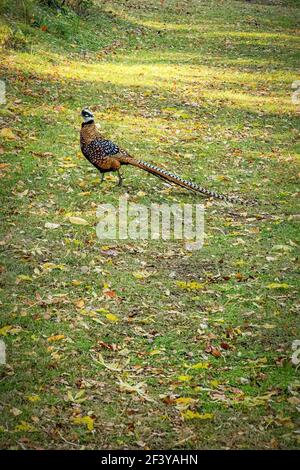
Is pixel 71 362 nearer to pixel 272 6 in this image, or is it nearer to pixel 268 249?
pixel 268 249

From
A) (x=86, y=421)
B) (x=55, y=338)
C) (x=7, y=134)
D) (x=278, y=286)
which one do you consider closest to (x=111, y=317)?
(x=55, y=338)

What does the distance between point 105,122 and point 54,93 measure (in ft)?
5.69

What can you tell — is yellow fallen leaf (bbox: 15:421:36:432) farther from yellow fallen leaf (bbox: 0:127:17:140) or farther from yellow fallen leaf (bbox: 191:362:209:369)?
yellow fallen leaf (bbox: 0:127:17:140)

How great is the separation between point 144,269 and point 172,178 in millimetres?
2178

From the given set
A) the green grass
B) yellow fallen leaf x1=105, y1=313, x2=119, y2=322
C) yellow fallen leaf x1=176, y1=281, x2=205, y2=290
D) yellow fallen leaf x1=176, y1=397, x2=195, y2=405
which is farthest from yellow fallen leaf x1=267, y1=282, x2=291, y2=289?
yellow fallen leaf x1=176, y1=397, x2=195, y2=405

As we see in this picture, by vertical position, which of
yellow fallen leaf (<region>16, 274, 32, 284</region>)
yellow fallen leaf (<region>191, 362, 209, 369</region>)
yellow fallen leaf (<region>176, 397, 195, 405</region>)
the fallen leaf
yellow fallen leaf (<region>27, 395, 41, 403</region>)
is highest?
yellow fallen leaf (<region>16, 274, 32, 284</region>)

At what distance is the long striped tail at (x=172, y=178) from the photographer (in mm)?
9258

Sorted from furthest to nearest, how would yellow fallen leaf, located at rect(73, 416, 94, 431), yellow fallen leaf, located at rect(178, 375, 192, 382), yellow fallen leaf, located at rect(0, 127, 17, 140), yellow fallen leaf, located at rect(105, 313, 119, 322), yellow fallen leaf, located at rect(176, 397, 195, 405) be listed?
yellow fallen leaf, located at rect(0, 127, 17, 140) < yellow fallen leaf, located at rect(105, 313, 119, 322) < yellow fallen leaf, located at rect(178, 375, 192, 382) < yellow fallen leaf, located at rect(176, 397, 195, 405) < yellow fallen leaf, located at rect(73, 416, 94, 431)

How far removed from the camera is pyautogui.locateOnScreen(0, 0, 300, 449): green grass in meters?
5.22

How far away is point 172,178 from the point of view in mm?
9406

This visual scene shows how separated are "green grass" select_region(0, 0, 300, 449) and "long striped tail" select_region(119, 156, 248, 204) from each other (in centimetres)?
18

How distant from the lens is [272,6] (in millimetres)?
29234

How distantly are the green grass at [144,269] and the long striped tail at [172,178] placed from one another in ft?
0.59

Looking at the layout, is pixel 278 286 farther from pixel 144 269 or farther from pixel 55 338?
pixel 55 338
